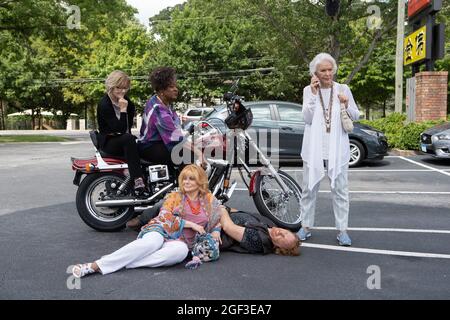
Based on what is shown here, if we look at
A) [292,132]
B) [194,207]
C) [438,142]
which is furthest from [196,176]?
[438,142]

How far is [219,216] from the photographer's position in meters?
4.76

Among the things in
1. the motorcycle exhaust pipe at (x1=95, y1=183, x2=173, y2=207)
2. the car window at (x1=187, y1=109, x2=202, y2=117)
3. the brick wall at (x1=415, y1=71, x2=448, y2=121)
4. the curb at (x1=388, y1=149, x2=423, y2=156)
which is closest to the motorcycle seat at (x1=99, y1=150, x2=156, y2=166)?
the motorcycle exhaust pipe at (x1=95, y1=183, x2=173, y2=207)

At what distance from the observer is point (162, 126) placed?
17.9ft

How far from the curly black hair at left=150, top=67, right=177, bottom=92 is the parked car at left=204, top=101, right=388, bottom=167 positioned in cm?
626

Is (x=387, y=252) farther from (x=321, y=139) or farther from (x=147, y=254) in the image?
(x=147, y=254)

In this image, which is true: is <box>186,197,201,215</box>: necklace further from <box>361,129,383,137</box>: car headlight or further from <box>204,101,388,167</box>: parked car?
<box>361,129,383,137</box>: car headlight

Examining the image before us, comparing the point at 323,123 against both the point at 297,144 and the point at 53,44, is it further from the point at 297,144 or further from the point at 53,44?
the point at 53,44

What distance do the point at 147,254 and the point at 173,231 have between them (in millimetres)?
329

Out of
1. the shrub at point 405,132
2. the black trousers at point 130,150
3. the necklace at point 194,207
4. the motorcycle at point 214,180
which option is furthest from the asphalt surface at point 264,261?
the shrub at point 405,132

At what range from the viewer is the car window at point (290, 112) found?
39.3 feet

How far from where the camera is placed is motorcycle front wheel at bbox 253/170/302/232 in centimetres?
555

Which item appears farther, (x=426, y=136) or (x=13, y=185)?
(x=426, y=136)
